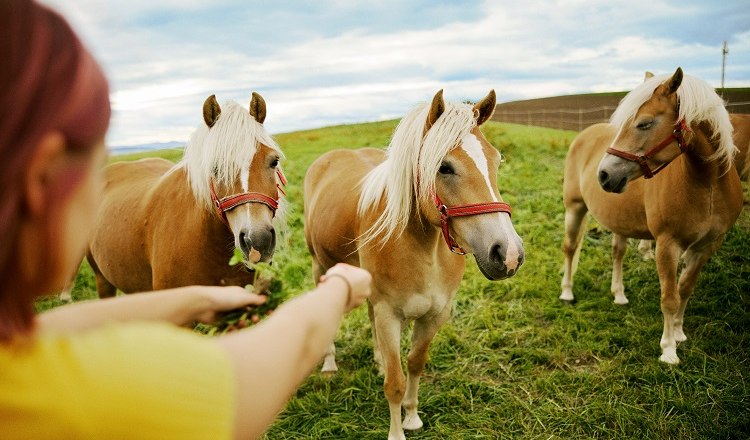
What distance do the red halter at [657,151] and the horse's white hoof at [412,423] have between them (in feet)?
10.0

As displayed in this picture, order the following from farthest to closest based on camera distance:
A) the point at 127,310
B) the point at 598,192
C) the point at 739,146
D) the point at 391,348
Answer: the point at 739,146, the point at 598,192, the point at 391,348, the point at 127,310

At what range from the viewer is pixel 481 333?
518 cm

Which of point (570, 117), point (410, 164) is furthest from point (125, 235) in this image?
point (570, 117)

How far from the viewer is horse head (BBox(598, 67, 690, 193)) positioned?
4.32 m

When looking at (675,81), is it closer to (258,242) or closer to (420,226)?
(420,226)

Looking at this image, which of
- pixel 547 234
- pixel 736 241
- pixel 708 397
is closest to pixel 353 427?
pixel 708 397

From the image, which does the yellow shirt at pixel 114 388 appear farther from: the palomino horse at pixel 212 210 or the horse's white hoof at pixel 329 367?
the horse's white hoof at pixel 329 367

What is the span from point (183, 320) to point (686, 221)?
4652 mm

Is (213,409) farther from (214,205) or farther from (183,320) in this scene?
(214,205)

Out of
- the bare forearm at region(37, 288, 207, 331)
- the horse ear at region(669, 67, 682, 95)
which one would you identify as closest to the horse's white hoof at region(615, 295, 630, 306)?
the horse ear at region(669, 67, 682, 95)

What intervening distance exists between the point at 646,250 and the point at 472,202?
5486 mm

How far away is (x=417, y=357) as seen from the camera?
12.3ft

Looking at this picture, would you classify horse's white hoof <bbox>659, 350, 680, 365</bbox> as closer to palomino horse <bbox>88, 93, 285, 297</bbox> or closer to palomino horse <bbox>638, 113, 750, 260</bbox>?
palomino horse <bbox>638, 113, 750, 260</bbox>

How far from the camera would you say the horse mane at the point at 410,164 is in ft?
9.46
